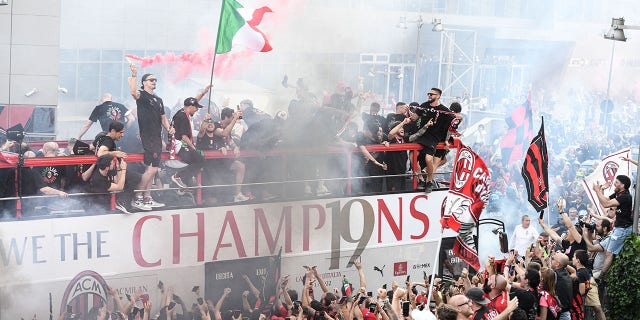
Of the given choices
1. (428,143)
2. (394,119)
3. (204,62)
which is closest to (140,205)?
(394,119)

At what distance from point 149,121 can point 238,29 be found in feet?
6.00

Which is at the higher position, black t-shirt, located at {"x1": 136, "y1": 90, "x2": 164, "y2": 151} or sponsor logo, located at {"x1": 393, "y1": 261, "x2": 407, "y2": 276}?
black t-shirt, located at {"x1": 136, "y1": 90, "x2": 164, "y2": 151}

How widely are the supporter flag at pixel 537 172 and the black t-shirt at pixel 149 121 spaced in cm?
376

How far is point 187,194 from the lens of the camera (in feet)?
29.5

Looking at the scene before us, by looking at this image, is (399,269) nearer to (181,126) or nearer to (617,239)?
(617,239)

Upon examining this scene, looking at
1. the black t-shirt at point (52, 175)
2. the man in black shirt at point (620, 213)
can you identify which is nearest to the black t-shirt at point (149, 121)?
the black t-shirt at point (52, 175)

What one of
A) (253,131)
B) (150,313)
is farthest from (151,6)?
(150,313)

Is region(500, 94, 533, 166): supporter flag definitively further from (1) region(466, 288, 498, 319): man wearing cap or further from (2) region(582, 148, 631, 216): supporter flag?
(1) region(466, 288, 498, 319): man wearing cap

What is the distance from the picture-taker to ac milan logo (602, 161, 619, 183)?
11.1 metres

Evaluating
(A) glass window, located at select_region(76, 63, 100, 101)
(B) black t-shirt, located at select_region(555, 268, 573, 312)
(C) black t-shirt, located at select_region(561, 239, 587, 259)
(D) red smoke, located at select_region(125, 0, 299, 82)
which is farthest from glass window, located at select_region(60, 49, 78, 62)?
(B) black t-shirt, located at select_region(555, 268, 573, 312)

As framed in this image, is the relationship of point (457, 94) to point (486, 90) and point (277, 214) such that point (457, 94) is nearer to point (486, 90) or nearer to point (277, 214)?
point (486, 90)

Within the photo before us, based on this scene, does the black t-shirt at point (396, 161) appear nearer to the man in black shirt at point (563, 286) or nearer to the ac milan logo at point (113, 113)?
the man in black shirt at point (563, 286)

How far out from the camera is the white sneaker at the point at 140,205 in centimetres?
851

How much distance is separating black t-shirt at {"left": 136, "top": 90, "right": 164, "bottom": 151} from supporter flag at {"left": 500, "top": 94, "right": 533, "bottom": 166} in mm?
6769
